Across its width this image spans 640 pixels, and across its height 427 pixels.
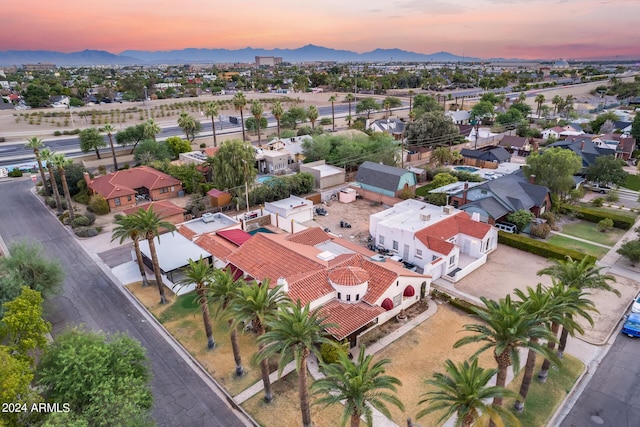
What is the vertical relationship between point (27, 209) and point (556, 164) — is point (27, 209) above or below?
below

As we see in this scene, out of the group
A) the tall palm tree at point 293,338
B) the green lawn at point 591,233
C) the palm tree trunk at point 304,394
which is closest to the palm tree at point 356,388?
the tall palm tree at point 293,338

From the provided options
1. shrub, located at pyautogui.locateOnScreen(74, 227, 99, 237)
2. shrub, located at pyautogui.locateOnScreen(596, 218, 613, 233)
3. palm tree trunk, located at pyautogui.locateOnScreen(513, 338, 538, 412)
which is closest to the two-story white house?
palm tree trunk, located at pyautogui.locateOnScreen(513, 338, 538, 412)

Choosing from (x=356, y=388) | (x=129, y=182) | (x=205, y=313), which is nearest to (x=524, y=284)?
(x=356, y=388)

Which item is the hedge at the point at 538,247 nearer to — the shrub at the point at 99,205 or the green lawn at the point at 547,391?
the green lawn at the point at 547,391

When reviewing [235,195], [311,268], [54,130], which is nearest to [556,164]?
[311,268]

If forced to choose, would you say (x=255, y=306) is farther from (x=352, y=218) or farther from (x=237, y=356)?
(x=352, y=218)

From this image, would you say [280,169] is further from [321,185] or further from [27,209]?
[27,209]
